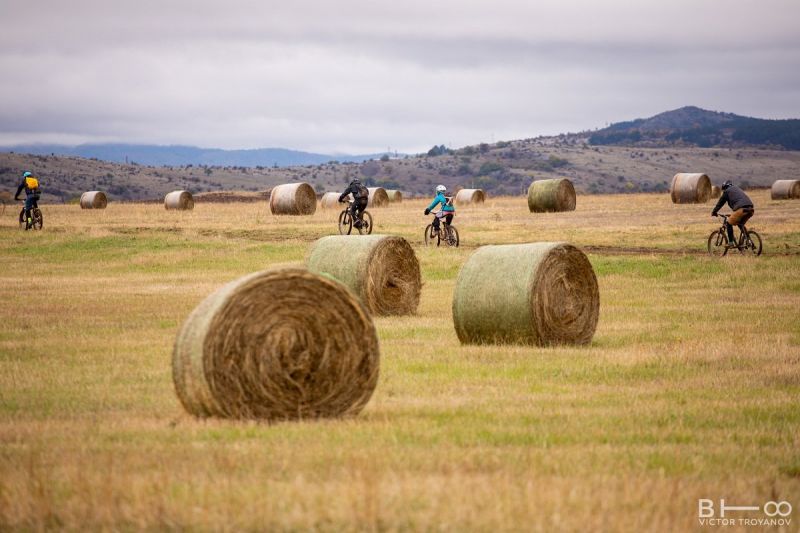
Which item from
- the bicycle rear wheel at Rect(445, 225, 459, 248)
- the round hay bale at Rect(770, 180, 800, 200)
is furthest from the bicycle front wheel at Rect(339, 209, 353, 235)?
the round hay bale at Rect(770, 180, 800, 200)

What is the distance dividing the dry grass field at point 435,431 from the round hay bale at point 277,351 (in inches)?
14.6

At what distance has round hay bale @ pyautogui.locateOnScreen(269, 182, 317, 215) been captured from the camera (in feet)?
189

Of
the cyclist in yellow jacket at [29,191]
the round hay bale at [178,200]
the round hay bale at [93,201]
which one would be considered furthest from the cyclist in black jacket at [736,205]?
the round hay bale at [93,201]

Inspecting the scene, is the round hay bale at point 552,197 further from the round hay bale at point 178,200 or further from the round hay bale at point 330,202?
the round hay bale at point 178,200

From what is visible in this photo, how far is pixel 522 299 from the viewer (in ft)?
58.3

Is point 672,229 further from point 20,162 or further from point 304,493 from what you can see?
point 20,162

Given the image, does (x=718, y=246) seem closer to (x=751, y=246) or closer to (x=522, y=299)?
(x=751, y=246)

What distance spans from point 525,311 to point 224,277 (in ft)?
47.4

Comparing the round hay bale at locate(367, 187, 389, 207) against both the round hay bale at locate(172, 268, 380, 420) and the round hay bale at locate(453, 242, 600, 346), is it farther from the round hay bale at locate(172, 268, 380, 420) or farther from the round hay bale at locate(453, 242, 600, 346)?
the round hay bale at locate(172, 268, 380, 420)

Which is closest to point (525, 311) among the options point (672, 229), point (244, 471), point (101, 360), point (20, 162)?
point (101, 360)

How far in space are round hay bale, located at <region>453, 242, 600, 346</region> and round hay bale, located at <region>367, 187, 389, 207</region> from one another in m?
49.5

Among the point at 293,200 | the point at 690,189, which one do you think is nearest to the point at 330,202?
the point at 293,200

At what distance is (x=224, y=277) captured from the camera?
30.8 metres

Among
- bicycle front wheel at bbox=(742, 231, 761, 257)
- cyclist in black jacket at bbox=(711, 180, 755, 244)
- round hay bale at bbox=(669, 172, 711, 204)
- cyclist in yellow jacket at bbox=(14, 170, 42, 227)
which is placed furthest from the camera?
round hay bale at bbox=(669, 172, 711, 204)
